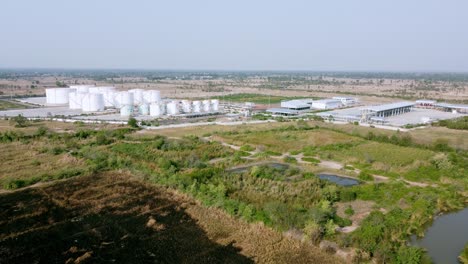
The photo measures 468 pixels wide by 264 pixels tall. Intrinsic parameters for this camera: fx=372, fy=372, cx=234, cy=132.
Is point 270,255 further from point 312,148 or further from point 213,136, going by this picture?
point 213,136

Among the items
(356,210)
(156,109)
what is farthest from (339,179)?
(156,109)

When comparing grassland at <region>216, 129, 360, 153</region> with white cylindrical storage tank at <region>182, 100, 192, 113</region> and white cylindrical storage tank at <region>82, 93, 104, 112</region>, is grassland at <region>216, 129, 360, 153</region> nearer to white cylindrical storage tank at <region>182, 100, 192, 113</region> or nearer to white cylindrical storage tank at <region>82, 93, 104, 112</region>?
white cylindrical storage tank at <region>182, 100, 192, 113</region>

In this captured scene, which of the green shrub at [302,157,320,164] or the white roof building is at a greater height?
the white roof building

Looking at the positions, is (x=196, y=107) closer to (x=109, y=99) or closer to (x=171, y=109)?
(x=171, y=109)

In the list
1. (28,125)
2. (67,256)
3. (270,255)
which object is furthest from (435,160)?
(28,125)

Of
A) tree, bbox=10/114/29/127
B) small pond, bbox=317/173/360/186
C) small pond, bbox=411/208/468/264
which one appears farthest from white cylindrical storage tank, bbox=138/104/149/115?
small pond, bbox=411/208/468/264

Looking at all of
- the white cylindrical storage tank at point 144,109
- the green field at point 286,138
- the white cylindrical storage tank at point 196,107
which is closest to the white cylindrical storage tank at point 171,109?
the white cylindrical storage tank at point 144,109

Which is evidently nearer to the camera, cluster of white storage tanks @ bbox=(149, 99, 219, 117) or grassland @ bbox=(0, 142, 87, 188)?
grassland @ bbox=(0, 142, 87, 188)
